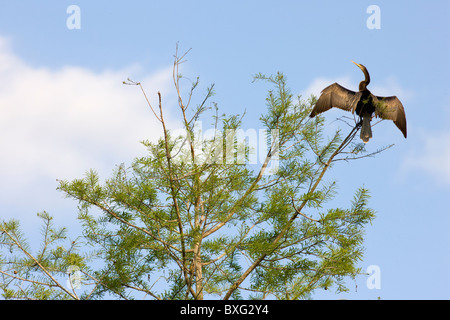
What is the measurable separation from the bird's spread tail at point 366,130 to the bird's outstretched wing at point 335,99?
0.23 m

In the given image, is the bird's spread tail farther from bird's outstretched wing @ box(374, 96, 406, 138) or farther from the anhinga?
bird's outstretched wing @ box(374, 96, 406, 138)

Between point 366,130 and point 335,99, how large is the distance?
1.82 ft

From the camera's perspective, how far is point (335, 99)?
5.49m

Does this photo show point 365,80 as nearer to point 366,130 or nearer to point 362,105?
point 362,105

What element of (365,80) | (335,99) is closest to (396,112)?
(365,80)

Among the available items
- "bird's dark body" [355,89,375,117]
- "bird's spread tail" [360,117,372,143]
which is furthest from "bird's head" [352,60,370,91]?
"bird's spread tail" [360,117,372,143]

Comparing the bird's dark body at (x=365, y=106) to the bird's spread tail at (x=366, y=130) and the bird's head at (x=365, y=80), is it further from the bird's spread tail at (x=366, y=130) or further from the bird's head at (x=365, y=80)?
the bird's head at (x=365, y=80)

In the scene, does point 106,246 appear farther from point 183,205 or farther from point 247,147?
point 247,147

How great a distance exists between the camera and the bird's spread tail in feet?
16.6

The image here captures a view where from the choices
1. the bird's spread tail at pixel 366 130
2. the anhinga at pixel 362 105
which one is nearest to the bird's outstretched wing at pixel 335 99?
the anhinga at pixel 362 105

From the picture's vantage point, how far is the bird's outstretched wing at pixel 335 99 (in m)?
5.42

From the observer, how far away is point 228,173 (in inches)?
187
